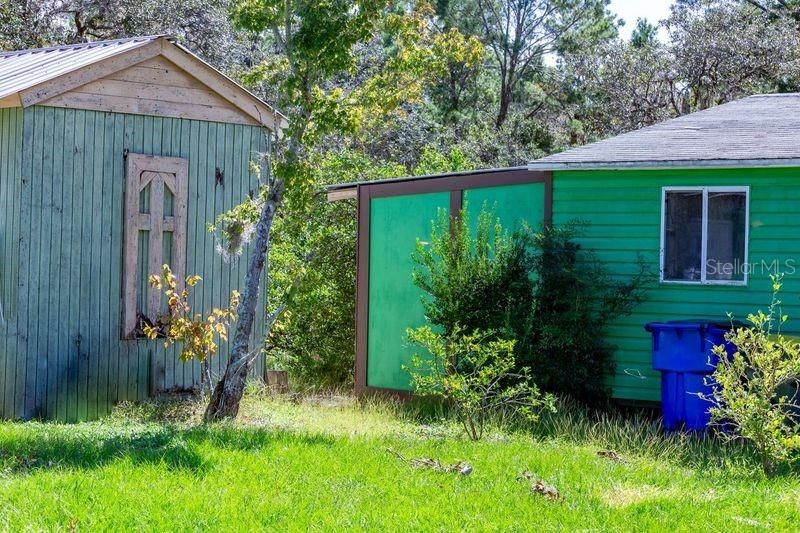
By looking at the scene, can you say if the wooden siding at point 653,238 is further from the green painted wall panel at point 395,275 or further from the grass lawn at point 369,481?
the grass lawn at point 369,481

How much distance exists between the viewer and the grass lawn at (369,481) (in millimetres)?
6672

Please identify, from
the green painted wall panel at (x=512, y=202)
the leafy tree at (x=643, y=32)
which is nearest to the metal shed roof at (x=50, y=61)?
the green painted wall panel at (x=512, y=202)

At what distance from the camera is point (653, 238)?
11.9m

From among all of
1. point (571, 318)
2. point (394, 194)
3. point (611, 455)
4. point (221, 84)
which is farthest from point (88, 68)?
point (611, 455)

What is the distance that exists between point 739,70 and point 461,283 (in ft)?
61.0

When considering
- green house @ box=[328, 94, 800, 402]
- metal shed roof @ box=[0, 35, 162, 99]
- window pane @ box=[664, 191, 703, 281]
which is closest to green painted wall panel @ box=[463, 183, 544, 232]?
green house @ box=[328, 94, 800, 402]

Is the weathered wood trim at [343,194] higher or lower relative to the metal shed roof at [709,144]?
lower

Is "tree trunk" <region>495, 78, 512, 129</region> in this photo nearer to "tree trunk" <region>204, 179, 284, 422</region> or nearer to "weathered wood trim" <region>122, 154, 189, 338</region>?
"weathered wood trim" <region>122, 154, 189, 338</region>

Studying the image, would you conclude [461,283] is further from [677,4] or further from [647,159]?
[677,4]

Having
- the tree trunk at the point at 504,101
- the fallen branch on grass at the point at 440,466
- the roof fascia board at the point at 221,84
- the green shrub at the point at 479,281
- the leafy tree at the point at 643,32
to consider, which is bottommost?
the fallen branch on grass at the point at 440,466

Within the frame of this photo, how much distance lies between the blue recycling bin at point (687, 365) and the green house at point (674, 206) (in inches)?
37.9

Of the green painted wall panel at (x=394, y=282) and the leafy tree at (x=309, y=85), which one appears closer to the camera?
the leafy tree at (x=309, y=85)

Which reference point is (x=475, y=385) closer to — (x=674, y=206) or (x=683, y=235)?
(x=683, y=235)

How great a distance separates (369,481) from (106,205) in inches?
240
